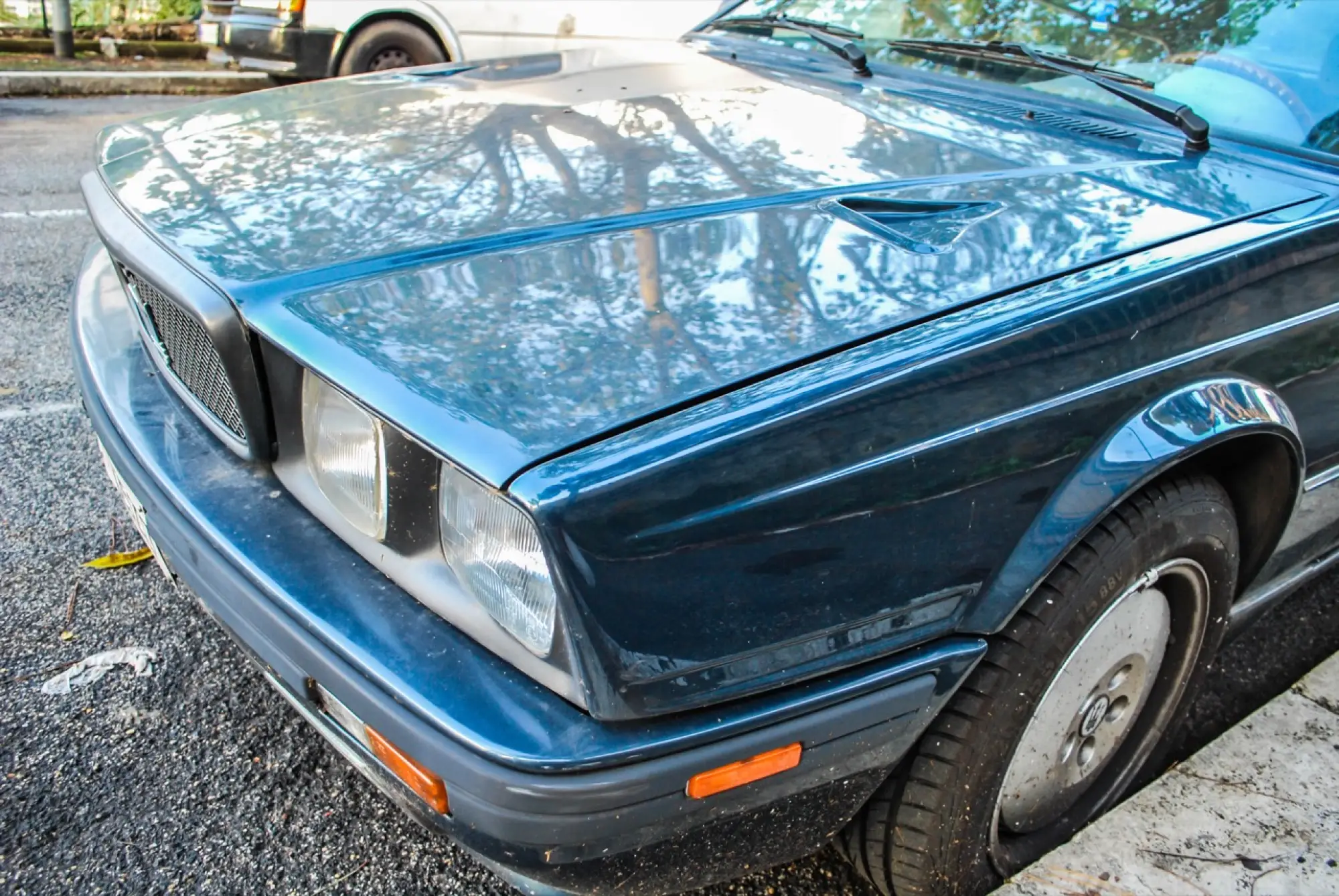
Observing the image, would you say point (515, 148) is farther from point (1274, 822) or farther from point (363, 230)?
point (1274, 822)

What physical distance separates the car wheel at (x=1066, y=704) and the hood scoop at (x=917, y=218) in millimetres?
477

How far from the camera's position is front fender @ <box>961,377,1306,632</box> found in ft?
4.88

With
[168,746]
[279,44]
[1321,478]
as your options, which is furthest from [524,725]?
[279,44]

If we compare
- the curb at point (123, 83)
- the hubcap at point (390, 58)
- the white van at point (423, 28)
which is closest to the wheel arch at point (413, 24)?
the white van at point (423, 28)

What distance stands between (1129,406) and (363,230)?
1157 millimetres

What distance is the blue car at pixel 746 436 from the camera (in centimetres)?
128

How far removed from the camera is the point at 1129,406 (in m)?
1.56

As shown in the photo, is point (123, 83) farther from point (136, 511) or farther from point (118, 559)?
point (136, 511)

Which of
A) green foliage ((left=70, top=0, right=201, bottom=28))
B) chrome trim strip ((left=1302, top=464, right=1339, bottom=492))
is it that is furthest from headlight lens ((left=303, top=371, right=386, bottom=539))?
green foliage ((left=70, top=0, right=201, bottom=28))

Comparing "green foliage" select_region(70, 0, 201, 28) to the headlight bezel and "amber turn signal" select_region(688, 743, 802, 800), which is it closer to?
the headlight bezel

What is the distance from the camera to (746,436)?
1260mm

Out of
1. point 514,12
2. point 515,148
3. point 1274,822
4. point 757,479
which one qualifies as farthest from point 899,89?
point 514,12

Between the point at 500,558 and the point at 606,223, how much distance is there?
622 mm

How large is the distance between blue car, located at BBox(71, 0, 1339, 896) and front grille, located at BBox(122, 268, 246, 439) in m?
0.01
